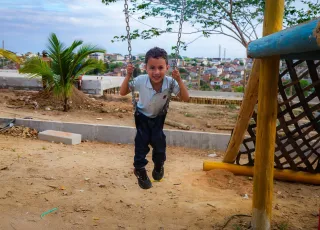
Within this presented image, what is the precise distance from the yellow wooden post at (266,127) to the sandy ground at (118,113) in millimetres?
4356

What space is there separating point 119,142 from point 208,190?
107 inches

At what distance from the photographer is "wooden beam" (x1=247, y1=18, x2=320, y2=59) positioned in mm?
1839

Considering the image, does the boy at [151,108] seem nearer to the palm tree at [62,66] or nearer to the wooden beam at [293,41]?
the wooden beam at [293,41]

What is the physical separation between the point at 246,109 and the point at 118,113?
4.79 metres

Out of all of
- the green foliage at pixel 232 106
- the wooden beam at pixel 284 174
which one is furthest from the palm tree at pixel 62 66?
the wooden beam at pixel 284 174

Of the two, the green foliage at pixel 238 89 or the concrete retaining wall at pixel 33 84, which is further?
the green foliage at pixel 238 89

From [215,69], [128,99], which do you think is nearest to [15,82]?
[128,99]

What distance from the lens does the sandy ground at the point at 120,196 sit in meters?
3.95

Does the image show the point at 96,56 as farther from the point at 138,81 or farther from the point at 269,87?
the point at 269,87

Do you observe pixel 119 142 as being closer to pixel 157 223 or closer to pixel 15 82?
pixel 157 223

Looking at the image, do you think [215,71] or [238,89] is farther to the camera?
[215,71]

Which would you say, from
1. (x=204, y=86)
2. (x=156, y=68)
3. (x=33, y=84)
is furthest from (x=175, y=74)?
(x=204, y=86)

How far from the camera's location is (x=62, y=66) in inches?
346

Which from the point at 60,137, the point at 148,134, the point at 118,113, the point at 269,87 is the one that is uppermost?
the point at 269,87
